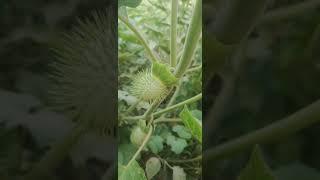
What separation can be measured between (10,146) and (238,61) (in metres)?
0.74

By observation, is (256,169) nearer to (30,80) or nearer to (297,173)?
(297,173)

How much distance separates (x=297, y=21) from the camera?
1833 mm

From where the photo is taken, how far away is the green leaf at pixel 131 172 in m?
1.86

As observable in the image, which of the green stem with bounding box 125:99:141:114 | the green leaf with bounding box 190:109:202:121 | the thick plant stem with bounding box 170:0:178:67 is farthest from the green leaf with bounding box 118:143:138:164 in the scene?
the thick plant stem with bounding box 170:0:178:67

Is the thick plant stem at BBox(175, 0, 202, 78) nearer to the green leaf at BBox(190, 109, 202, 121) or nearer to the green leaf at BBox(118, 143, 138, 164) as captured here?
the green leaf at BBox(190, 109, 202, 121)

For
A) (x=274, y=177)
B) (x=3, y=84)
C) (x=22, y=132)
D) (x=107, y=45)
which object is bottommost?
(x=274, y=177)

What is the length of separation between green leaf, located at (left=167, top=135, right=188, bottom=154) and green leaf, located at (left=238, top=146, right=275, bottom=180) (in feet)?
0.66

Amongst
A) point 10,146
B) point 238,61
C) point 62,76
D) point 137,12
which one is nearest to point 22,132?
point 10,146

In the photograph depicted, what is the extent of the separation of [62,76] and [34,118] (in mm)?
151

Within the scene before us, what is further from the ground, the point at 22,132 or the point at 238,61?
the point at 238,61

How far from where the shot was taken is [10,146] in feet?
5.90

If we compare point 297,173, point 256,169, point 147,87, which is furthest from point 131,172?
point 297,173

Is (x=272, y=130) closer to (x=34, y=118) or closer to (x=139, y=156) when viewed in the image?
(x=139, y=156)

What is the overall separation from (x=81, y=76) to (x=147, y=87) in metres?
0.21
